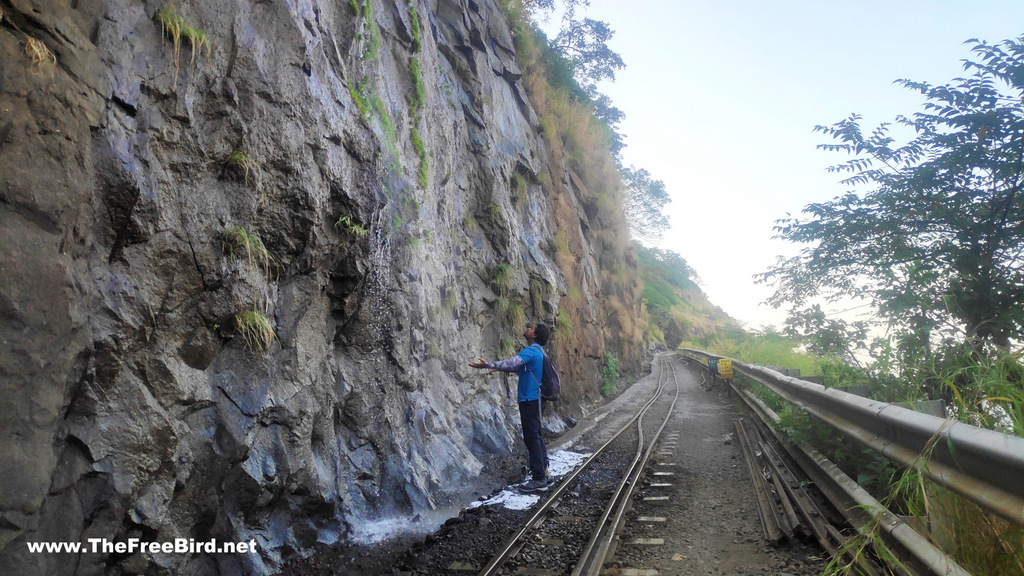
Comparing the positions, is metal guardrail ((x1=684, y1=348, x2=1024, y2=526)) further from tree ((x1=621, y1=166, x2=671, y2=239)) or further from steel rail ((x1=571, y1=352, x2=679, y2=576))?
tree ((x1=621, y1=166, x2=671, y2=239))

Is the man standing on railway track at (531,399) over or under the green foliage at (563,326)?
under

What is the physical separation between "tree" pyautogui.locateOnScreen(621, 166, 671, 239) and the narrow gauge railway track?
36.3m

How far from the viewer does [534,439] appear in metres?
6.92

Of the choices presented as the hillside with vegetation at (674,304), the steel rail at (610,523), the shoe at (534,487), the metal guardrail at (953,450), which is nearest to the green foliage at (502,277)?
the steel rail at (610,523)

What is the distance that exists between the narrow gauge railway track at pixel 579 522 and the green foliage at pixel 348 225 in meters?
3.63

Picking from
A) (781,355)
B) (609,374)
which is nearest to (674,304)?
(609,374)

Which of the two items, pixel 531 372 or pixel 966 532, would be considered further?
pixel 531 372

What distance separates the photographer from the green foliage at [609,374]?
1778 centimetres

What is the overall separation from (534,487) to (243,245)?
449 centimetres

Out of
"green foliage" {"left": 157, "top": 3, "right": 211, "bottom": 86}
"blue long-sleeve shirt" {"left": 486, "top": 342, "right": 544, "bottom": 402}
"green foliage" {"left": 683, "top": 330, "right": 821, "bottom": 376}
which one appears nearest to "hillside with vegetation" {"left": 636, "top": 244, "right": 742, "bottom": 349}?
"green foliage" {"left": 683, "top": 330, "right": 821, "bottom": 376}

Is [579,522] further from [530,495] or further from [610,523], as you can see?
[530,495]

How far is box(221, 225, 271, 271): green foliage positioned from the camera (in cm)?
436

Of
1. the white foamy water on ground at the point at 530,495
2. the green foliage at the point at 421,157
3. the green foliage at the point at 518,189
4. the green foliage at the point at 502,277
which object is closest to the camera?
the white foamy water on ground at the point at 530,495

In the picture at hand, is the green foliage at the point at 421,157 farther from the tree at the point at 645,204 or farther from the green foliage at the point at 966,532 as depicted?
the tree at the point at 645,204
